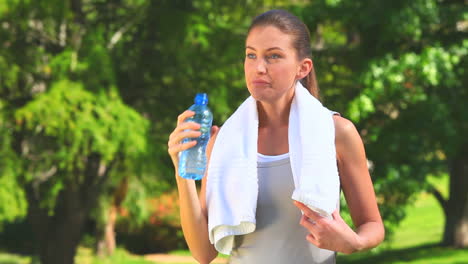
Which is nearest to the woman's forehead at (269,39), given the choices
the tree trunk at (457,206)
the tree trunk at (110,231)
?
the tree trunk at (457,206)

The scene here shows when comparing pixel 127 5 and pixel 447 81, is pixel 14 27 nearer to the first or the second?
pixel 127 5

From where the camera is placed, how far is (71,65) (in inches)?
491

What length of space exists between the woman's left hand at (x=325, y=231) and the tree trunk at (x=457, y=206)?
52.3 feet

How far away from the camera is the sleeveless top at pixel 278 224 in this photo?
7.77 ft

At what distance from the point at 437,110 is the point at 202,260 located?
9.78 m

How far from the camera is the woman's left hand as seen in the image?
7.34 feet

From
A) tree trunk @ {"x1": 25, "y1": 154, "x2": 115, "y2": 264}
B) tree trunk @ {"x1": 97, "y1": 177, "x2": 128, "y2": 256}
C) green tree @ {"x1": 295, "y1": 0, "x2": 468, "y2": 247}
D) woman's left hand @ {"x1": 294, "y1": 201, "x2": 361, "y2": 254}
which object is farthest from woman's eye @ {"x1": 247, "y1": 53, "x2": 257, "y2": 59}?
tree trunk @ {"x1": 97, "y1": 177, "x2": 128, "y2": 256}

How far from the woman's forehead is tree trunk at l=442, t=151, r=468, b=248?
15872 millimetres

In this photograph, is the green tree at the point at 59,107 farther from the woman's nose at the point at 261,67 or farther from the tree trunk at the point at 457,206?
the woman's nose at the point at 261,67

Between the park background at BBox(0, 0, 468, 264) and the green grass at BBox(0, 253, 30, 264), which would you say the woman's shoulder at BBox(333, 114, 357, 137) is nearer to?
the park background at BBox(0, 0, 468, 264)

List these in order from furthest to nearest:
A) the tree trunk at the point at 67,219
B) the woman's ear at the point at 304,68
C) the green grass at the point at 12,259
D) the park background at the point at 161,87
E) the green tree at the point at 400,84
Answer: the green grass at the point at 12,259, the tree trunk at the point at 67,219, the park background at the point at 161,87, the green tree at the point at 400,84, the woman's ear at the point at 304,68

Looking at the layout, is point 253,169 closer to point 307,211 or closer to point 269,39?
point 307,211

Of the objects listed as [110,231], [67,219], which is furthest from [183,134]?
[110,231]

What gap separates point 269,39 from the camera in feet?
7.86
